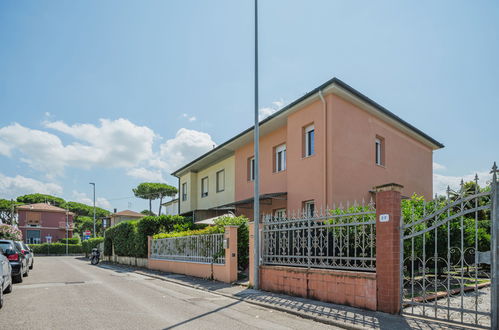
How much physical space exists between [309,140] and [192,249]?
6.46m

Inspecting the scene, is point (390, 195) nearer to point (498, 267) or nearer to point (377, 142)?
point (498, 267)

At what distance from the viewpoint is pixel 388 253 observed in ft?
23.9

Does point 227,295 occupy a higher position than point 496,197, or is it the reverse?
point 496,197

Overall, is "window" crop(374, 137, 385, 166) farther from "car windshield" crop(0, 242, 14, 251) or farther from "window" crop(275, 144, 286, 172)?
"car windshield" crop(0, 242, 14, 251)

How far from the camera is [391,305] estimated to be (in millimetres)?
7199

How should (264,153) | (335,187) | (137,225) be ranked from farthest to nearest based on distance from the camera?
1. (137,225)
2. (264,153)
3. (335,187)

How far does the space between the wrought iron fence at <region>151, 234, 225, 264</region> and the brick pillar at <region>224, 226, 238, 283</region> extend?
0.59 m

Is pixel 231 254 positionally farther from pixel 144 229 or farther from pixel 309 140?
pixel 144 229

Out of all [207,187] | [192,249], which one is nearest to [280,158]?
[192,249]

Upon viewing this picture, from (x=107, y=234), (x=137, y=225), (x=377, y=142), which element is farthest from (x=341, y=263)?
(x=107, y=234)

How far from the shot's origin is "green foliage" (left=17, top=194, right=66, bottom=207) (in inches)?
3049

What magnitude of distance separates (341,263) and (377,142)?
10.6 m

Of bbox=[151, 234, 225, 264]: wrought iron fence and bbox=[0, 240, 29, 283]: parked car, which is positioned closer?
bbox=[0, 240, 29, 283]: parked car

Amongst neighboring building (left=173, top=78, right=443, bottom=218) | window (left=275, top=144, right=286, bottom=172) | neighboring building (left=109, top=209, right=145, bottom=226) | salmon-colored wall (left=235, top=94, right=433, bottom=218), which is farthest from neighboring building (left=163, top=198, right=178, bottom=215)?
neighboring building (left=109, top=209, right=145, bottom=226)
